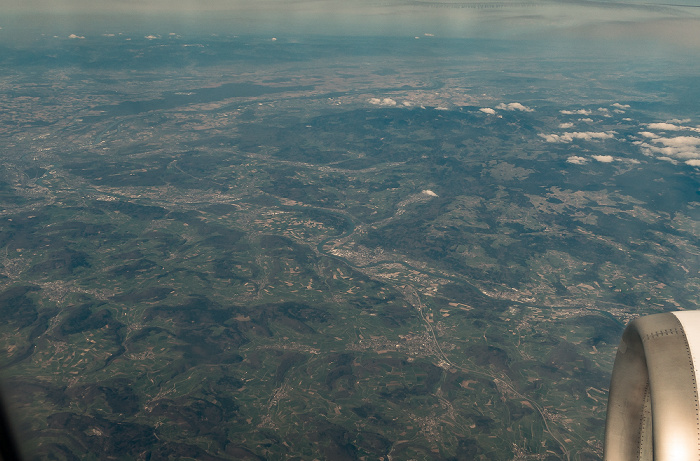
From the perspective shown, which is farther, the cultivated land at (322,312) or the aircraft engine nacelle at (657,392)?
the cultivated land at (322,312)

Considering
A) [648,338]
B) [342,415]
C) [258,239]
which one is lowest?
[342,415]

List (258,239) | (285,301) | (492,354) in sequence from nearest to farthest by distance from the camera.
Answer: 1. (492,354)
2. (285,301)
3. (258,239)

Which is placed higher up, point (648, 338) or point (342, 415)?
point (648, 338)

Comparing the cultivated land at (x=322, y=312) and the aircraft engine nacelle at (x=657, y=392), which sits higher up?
the aircraft engine nacelle at (x=657, y=392)

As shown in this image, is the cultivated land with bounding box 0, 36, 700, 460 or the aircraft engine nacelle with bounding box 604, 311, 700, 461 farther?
the cultivated land with bounding box 0, 36, 700, 460

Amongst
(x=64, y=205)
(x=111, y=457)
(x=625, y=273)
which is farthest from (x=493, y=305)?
(x=64, y=205)

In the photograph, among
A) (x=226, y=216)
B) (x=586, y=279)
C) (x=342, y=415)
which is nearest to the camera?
(x=342, y=415)

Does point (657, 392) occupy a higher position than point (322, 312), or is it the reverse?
point (657, 392)

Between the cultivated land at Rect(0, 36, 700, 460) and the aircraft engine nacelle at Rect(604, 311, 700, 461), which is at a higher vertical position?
the aircraft engine nacelle at Rect(604, 311, 700, 461)

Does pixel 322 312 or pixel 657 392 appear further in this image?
pixel 322 312

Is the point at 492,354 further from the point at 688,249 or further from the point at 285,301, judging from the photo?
the point at 688,249

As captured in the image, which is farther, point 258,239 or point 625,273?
point 258,239
